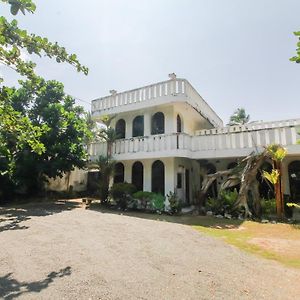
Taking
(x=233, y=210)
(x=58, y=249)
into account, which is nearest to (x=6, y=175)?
(x=58, y=249)

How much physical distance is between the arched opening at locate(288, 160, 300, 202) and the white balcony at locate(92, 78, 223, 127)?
6.20 m

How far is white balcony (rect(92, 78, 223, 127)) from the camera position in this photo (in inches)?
554

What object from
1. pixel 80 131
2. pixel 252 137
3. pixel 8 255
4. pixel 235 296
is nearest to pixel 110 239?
pixel 8 255

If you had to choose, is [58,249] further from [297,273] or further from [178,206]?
[178,206]

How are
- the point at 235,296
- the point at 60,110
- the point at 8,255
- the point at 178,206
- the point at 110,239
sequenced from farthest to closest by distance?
the point at 60,110 → the point at 178,206 → the point at 110,239 → the point at 8,255 → the point at 235,296

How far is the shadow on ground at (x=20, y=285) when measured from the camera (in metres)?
4.04

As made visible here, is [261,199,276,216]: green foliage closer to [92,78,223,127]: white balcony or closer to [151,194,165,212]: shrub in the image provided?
[151,194,165,212]: shrub

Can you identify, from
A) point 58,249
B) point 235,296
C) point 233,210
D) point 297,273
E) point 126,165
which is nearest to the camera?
point 235,296

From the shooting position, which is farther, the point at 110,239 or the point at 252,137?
the point at 252,137

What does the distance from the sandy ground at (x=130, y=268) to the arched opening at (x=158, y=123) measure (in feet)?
26.6

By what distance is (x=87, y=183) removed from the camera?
22.2 meters

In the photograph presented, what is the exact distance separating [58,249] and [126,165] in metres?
10.5

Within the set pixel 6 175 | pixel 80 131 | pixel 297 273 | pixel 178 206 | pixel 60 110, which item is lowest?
pixel 297 273

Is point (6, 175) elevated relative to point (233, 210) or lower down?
elevated
